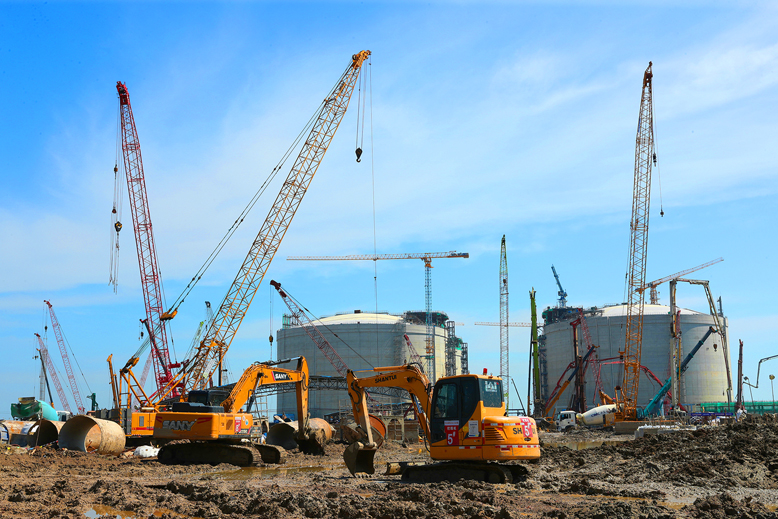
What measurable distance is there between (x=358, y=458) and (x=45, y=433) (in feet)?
71.1

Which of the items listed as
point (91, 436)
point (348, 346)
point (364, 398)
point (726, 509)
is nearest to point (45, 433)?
point (91, 436)

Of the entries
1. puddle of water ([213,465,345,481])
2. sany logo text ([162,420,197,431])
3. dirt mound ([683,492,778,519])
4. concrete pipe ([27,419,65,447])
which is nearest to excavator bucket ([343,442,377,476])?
puddle of water ([213,465,345,481])

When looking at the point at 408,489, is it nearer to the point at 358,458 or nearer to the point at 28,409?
the point at 358,458

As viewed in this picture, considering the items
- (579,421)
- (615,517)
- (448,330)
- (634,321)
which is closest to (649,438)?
(615,517)

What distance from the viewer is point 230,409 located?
24844mm

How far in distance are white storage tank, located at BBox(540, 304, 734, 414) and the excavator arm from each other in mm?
68427

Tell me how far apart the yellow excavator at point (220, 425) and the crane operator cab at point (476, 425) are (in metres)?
9.06

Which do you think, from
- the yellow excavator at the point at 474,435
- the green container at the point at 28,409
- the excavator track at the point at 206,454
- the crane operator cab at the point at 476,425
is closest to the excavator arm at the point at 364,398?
the yellow excavator at the point at 474,435

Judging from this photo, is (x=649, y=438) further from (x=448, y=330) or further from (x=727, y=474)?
(x=448, y=330)

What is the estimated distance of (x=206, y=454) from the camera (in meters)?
24.7

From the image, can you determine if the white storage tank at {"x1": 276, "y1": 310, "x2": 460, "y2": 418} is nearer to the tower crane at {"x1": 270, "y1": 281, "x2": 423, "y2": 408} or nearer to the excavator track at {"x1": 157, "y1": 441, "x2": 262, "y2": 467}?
the tower crane at {"x1": 270, "y1": 281, "x2": 423, "y2": 408}

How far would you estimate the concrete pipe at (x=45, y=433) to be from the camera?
3234 cm

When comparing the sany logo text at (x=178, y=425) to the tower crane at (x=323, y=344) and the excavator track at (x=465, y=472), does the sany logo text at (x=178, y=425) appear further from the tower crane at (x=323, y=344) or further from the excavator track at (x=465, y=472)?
the tower crane at (x=323, y=344)

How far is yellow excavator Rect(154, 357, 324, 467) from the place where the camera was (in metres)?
23.8
